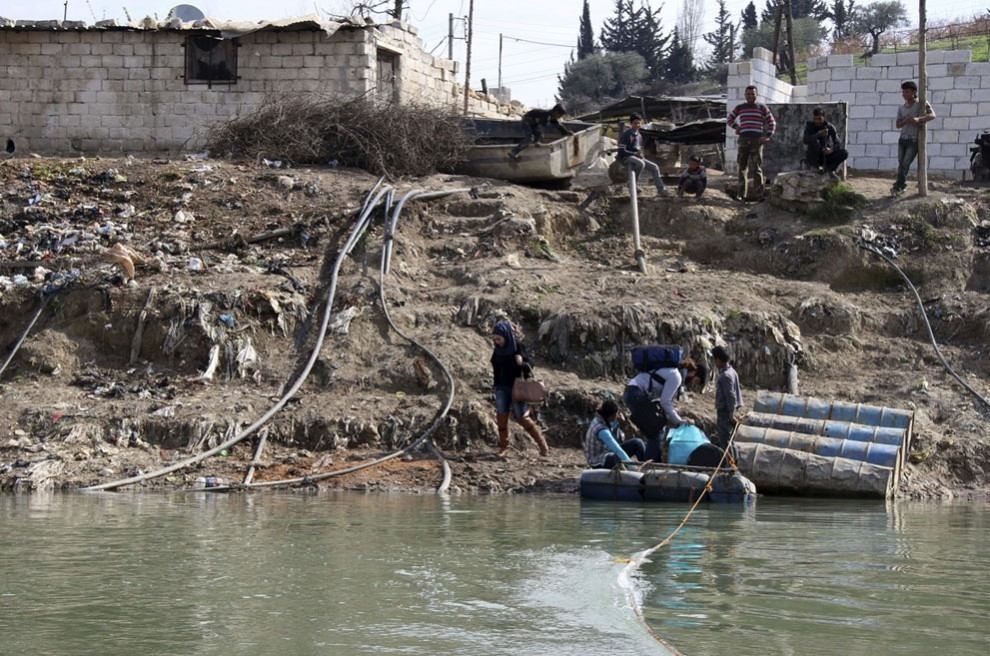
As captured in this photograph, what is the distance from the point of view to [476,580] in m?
8.97

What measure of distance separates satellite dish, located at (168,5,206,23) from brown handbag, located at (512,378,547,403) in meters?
13.7

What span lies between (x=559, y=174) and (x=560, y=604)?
15.1 m

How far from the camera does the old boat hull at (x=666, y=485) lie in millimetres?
13320

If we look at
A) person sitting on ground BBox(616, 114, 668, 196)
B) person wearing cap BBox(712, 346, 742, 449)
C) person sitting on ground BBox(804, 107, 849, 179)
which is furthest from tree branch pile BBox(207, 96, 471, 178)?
person wearing cap BBox(712, 346, 742, 449)

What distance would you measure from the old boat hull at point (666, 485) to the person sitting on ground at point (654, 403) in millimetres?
793

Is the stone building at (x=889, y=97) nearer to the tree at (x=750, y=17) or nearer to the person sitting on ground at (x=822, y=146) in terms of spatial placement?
the person sitting on ground at (x=822, y=146)

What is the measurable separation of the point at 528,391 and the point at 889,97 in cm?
1195

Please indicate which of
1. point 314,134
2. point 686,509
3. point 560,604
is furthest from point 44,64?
point 560,604

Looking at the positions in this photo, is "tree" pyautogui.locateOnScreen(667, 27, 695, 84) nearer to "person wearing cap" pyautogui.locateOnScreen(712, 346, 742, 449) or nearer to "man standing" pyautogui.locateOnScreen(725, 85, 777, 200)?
"man standing" pyautogui.locateOnScreen(725, 85, 777, 200)

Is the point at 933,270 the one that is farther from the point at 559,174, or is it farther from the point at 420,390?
the point at 420,390

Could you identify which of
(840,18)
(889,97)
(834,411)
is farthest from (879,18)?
(834,411)

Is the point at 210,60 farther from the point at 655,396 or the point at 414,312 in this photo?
the point at 655,396

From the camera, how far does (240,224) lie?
65.5 feet

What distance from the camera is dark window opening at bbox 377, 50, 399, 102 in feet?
83.0
